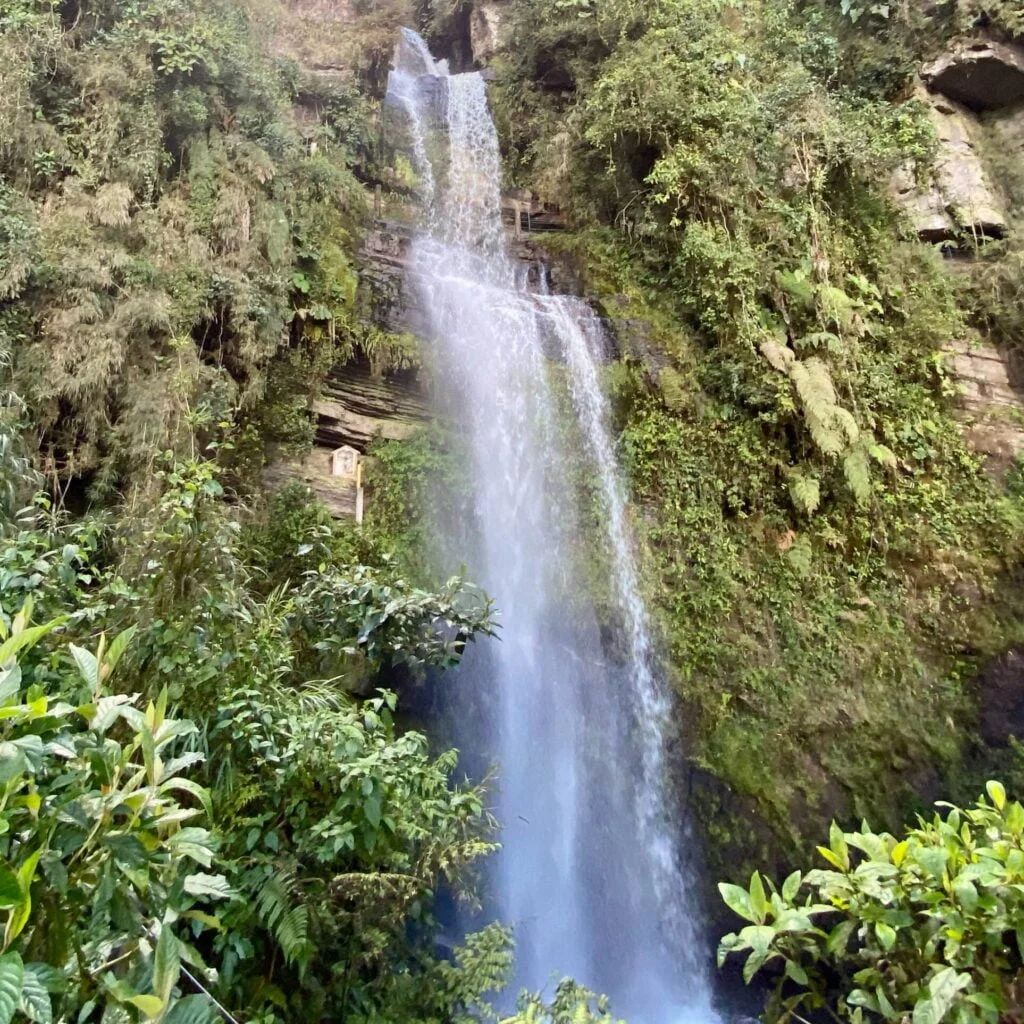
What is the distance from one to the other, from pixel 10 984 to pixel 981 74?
12.3m

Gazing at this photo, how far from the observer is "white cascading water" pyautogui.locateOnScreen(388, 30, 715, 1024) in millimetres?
5453

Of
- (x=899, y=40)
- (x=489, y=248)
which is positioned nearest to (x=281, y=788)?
(x=489, y=248)

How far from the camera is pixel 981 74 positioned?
8.88 meters

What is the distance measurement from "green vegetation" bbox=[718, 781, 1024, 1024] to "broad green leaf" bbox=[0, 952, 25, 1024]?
1379 mm

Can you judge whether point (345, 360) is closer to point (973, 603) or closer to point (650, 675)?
point (650, 675)

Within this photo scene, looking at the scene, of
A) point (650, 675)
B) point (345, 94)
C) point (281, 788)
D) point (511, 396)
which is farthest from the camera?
point (345, 94)

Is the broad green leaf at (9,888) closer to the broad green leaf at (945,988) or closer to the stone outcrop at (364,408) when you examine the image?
the broad green leaf at (945,988)

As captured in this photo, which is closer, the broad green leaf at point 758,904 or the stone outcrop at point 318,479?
the broad green leaf at point 758,904

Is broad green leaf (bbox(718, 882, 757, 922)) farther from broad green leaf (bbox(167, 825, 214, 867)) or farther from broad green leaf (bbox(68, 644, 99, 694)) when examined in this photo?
broad green leaf (bbox(68, 644, 99, 694))

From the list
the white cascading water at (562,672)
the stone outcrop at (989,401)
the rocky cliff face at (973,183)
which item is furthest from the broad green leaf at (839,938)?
the rocky cliff face at (973,183)

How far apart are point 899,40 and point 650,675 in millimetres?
9366

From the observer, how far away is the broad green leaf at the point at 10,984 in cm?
103

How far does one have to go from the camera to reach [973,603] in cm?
639

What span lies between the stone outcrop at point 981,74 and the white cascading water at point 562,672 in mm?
5947
